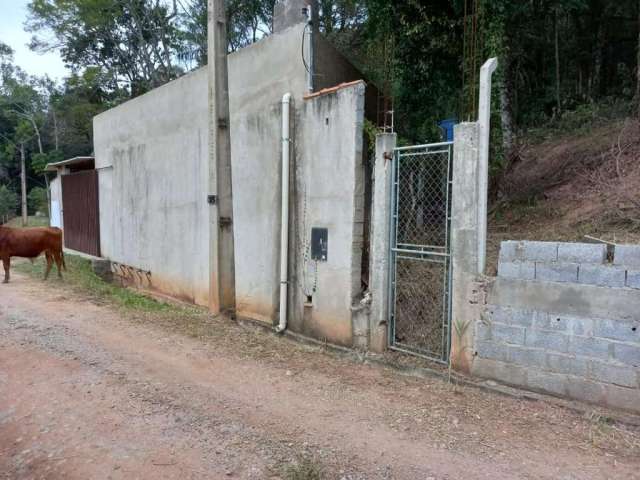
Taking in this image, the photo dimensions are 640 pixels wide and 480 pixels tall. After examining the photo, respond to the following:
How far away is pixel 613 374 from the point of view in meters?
3.69

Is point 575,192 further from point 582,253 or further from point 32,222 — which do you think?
point 32,222

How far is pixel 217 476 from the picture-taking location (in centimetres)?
290

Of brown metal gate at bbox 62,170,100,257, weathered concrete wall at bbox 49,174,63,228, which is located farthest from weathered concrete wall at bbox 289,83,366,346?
weathered concrete wall at bbox 49,174,63,228

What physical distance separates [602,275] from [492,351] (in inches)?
44.0

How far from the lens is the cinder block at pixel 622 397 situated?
361 centimetres

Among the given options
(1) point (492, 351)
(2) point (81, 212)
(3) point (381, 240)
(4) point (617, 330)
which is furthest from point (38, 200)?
(4) point (617, 330)

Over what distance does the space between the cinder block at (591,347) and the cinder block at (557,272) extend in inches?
18.5

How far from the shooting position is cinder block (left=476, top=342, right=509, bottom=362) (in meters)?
4.20

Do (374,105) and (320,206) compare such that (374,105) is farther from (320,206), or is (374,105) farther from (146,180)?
(146,180)

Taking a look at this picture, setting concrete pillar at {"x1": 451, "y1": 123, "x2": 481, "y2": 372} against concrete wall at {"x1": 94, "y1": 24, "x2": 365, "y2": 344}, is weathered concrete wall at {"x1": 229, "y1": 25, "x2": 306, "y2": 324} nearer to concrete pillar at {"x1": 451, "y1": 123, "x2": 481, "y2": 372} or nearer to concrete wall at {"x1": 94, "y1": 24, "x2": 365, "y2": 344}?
concrete wall at {"x1": 94, "y1": 24, "x2": 365, "y2": 344}

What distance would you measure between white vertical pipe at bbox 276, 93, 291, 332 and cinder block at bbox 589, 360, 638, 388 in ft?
A: 11.3

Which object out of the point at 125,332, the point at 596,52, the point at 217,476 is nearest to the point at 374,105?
the point at 125,332

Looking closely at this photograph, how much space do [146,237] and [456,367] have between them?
7.20m

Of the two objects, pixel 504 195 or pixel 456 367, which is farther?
pixel 504 195
